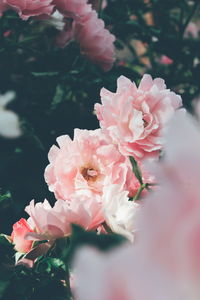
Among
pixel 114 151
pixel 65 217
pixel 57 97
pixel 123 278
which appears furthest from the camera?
pixel 57 97

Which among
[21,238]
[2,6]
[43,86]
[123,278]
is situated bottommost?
[43,86]

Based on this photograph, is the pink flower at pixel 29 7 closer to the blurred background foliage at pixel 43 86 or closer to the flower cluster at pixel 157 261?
the blurred background foliage at pixel 43 86

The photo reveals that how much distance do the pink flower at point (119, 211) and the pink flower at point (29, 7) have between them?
17.6 inches

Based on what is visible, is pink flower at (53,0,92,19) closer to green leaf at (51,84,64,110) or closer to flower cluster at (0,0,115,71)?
flower cluster at (0,0,115,71)

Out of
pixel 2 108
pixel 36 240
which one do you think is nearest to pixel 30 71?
pixel 2 108

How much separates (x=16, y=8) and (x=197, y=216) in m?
0.71

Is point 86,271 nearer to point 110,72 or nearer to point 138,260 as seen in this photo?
point 138,260

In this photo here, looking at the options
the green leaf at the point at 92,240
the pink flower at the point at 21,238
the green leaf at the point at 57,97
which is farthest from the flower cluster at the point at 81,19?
the green leaf at the point at 92,240

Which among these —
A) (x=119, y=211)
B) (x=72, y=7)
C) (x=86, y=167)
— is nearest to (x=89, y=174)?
(x=86, y=167)

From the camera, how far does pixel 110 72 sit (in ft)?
3.62

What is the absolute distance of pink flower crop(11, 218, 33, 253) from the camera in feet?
1.85

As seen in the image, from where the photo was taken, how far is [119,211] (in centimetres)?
51

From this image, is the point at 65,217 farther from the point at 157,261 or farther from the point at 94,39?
the point at 94,39

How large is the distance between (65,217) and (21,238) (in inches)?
3.5
